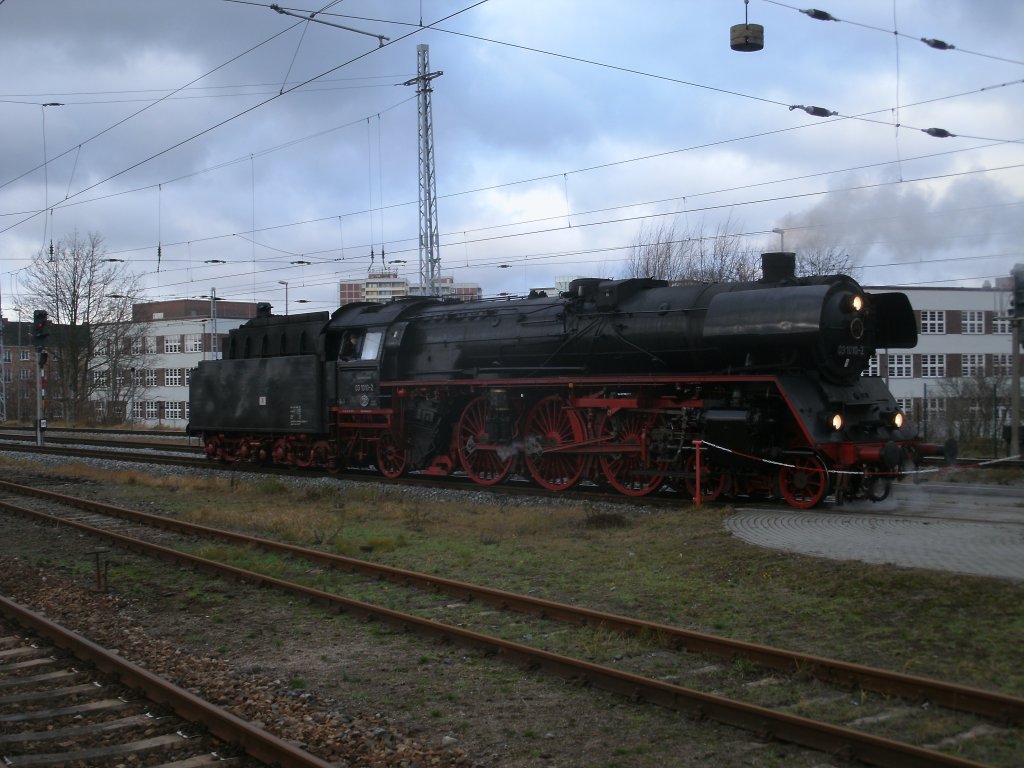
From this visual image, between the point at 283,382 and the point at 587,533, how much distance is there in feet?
39.3

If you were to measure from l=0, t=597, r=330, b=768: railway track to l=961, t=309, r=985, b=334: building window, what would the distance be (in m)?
44.2

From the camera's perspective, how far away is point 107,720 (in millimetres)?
5820

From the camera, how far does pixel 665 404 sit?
14.8 metres

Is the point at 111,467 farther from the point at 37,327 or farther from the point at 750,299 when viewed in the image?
the point at 750,299

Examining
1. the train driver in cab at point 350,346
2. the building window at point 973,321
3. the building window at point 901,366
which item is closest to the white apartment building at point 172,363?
the building window at point 901,366

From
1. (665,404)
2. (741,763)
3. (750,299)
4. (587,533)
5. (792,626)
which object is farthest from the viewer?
(665,404)

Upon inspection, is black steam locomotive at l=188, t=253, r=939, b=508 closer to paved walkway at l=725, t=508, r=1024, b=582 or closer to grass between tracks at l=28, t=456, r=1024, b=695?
paved walkway at l=725, t=508, r=1024, b=582

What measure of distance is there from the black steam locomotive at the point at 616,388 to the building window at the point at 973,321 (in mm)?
32681

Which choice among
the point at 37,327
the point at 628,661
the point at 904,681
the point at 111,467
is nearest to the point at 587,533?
the point at 628,661

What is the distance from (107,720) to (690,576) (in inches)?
227

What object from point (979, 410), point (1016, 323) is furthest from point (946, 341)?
point (1016, 323)

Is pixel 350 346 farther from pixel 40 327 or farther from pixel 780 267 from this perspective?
pixel 40 327

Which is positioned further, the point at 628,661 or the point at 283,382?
the point at 283,382

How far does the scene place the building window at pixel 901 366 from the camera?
45.3 meters
